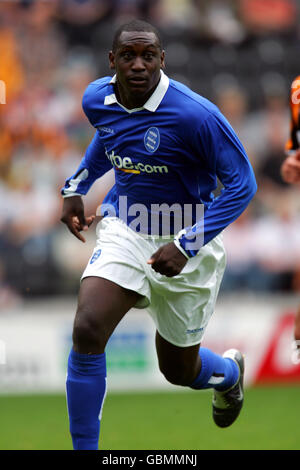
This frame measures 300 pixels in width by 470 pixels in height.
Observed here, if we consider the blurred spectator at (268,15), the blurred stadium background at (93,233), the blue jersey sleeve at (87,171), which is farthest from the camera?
the blurred spectator at (268,15)

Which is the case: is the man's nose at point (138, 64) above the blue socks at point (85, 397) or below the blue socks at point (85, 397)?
above

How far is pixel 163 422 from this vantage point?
297 inches

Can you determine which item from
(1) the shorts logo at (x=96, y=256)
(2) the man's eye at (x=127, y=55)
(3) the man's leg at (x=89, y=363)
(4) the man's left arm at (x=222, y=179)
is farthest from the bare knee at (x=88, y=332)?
(2) the man's eye at (x=127, y=55)

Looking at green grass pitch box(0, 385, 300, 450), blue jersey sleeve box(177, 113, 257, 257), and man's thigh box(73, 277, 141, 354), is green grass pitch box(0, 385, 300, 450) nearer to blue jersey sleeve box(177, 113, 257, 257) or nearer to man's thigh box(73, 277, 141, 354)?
man's thigh box(73, 277, 141, 354)

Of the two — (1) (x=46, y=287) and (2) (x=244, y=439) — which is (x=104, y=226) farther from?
(1) (x=46, y=287)

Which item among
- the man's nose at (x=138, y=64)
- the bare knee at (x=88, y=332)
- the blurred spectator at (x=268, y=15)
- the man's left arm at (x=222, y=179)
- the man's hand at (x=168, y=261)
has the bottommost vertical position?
the bare knee at (x=88, y=332)

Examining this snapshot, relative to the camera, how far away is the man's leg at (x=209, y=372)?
508 cm

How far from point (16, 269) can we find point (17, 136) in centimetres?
179

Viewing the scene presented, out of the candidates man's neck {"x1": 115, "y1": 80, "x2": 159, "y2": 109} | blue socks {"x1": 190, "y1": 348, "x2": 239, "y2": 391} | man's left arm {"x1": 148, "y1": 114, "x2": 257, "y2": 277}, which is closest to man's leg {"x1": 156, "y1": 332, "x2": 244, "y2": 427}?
blue socks {"x1": 190, "y1": 348, "x2": 239, "y2": 391}

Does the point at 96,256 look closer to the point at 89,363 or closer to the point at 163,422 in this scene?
the point at 89,363

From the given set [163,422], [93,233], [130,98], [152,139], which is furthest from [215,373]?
[93,233]

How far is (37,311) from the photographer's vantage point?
9469 millimetres

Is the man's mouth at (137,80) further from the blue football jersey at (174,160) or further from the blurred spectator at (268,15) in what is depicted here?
the blurred spectator at (268,15)

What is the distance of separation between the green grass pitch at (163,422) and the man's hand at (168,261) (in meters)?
2.11
